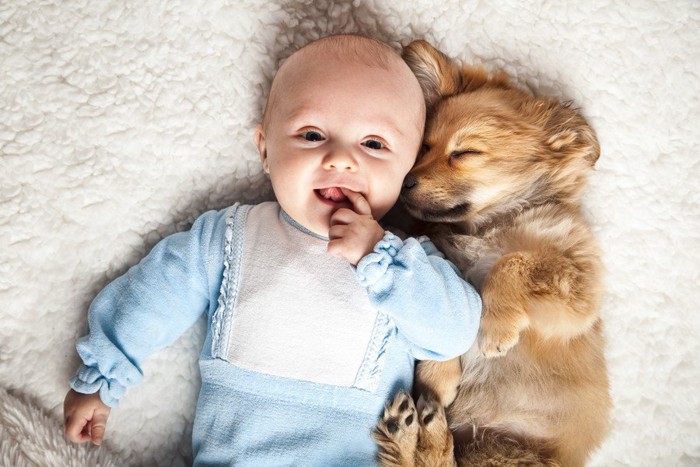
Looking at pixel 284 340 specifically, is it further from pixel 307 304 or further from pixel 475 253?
pixel 475 253

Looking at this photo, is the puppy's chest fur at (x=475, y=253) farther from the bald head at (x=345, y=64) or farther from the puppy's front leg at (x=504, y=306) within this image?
the bald head at (x=345, y=64)

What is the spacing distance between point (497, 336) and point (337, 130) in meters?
0.77

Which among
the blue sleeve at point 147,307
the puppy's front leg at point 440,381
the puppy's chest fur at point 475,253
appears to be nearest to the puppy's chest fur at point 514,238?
the puppy's chest fur at point 475,253

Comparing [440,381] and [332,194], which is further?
[440,381]

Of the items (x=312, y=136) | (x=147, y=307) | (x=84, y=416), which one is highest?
(x=312, y=136)

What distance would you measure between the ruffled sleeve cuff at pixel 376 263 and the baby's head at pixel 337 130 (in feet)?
0.57

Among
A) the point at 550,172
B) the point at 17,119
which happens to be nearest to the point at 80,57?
the point at 17,119

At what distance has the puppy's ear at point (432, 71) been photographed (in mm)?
2070

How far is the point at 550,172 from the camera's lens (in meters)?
2.08

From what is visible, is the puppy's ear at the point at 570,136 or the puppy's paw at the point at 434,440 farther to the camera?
the puppy's ear at the point at 570,136

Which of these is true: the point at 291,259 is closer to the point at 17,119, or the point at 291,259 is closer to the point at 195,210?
the point at 195,210

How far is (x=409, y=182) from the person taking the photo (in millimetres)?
2012

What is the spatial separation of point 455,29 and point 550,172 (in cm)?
66

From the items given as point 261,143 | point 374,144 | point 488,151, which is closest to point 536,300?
point 488,151
